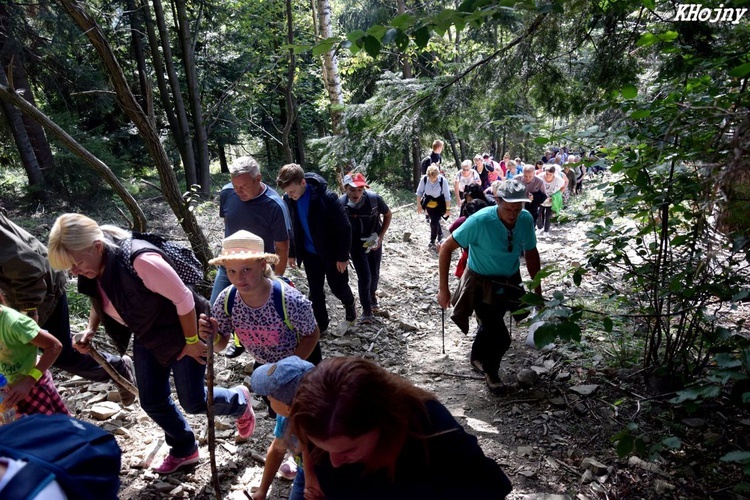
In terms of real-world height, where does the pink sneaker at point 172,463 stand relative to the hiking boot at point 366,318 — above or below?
above

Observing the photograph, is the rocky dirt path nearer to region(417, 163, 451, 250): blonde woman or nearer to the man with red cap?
the man with red cap

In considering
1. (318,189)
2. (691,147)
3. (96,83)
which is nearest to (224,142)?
(96,83)

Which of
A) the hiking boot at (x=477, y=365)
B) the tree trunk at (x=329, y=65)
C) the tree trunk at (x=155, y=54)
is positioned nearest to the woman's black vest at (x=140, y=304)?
the hiking boot at (x=477, y=365)

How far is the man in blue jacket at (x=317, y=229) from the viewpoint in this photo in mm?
5070

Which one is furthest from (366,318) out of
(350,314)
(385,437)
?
(385,437)

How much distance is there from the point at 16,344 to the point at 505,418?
3.76 meters

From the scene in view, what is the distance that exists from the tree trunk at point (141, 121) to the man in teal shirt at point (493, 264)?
333cm

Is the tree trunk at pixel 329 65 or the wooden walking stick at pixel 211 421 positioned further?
the tree trunk at pixel 329 65

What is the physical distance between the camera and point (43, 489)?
37.5 inches

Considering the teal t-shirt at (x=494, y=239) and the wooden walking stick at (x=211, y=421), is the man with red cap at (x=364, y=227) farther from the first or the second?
the wooden walking stick at (x=211, y=421)

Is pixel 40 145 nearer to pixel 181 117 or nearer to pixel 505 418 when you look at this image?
pixel 181 117

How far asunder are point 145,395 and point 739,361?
139 inches

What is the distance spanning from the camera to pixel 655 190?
330 centimetres

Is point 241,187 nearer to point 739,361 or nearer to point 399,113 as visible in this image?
point 399,113
